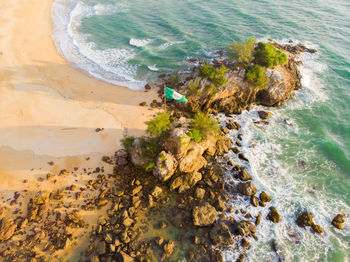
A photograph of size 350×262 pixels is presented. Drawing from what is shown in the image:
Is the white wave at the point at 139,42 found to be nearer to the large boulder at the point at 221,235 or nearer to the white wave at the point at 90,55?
the white wave at the point at 90,55

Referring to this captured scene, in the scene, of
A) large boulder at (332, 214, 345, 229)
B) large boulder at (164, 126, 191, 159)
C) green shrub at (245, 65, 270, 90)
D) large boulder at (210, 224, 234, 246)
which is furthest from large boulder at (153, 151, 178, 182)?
green shrub at (245, 65, 270, 90)

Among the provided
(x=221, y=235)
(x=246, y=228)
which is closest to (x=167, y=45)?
(x=246, y=228)

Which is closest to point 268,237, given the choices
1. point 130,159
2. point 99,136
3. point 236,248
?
point 236,248

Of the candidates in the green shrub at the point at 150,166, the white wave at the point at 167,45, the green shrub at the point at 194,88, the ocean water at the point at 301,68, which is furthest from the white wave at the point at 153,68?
the green shrub at the point at 150,166

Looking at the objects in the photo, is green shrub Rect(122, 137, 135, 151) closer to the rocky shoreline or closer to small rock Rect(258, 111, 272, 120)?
the rocky shoreline

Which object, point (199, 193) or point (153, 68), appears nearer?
point (199, 193)

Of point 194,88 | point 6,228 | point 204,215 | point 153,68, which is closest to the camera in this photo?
point 6,228

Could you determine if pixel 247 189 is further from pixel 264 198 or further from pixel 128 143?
pixel 128 143
